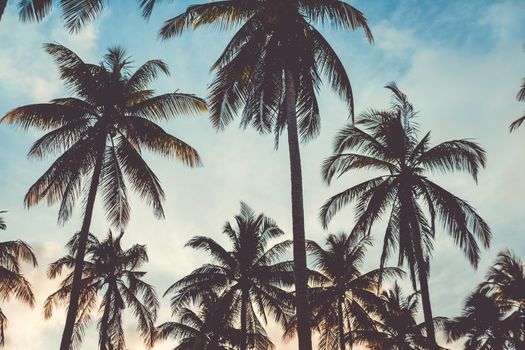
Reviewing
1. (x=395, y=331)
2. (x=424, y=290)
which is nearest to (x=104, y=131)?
(x=424, y=290)

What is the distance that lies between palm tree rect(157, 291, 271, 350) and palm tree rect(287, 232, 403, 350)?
3542mm

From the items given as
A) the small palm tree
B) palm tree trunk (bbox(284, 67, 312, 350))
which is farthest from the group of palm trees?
the small palm tree

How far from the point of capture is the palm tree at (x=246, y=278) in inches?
867

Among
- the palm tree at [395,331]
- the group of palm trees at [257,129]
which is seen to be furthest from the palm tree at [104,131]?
the palm tree at [395,331]

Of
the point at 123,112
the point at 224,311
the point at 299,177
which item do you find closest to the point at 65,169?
the point at 123,112

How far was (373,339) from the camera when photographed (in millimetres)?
25516

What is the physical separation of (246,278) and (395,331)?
11.7 meters

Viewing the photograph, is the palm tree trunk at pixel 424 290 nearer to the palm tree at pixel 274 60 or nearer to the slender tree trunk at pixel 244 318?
the palm tree at pixel 274 60

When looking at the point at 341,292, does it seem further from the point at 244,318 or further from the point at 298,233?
the point at 298,233

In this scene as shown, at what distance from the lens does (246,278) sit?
22.2 m

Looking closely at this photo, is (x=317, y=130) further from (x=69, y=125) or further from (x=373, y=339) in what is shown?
(x=373, y=339)

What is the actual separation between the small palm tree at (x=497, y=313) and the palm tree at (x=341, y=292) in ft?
18.0

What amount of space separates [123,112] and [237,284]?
35.8 feet

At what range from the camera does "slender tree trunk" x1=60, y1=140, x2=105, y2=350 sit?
11.5 meters
